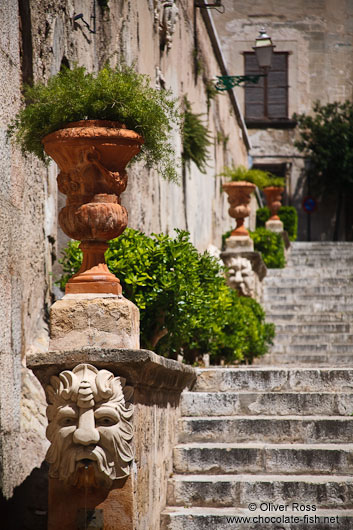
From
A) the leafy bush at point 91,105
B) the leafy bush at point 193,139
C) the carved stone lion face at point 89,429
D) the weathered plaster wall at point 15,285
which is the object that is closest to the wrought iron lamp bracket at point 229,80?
the leafy bush at point 193,139

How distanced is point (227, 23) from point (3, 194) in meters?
18.1

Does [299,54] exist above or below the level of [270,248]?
above

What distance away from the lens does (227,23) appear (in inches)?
873

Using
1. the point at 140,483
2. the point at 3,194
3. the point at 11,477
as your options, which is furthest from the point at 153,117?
the point at 11,477

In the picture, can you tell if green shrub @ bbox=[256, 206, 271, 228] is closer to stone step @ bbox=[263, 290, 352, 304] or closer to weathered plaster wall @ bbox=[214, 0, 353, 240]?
weathered plaster wall @ bbox=[214, 0, 353, 240]

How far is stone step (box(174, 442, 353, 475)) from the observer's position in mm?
5148

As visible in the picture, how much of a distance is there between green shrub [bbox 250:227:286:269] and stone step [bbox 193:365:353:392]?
23.9 ft

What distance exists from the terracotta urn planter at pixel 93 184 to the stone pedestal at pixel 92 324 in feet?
0.37

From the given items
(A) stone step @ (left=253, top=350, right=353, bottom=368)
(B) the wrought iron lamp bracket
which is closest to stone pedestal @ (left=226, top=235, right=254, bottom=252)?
(A) stone step @ (left=253, top=350, right=353, bottom=368)

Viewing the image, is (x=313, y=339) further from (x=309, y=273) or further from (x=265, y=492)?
(x=265, y=492)

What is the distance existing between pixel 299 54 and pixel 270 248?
10403 millimetres

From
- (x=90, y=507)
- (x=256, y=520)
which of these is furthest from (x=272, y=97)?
(x=90, y=507)

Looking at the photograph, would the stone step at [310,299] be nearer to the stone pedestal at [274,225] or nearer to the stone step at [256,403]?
the stone pedestal at [274,225]

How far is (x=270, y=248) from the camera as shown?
1348 centimetres
